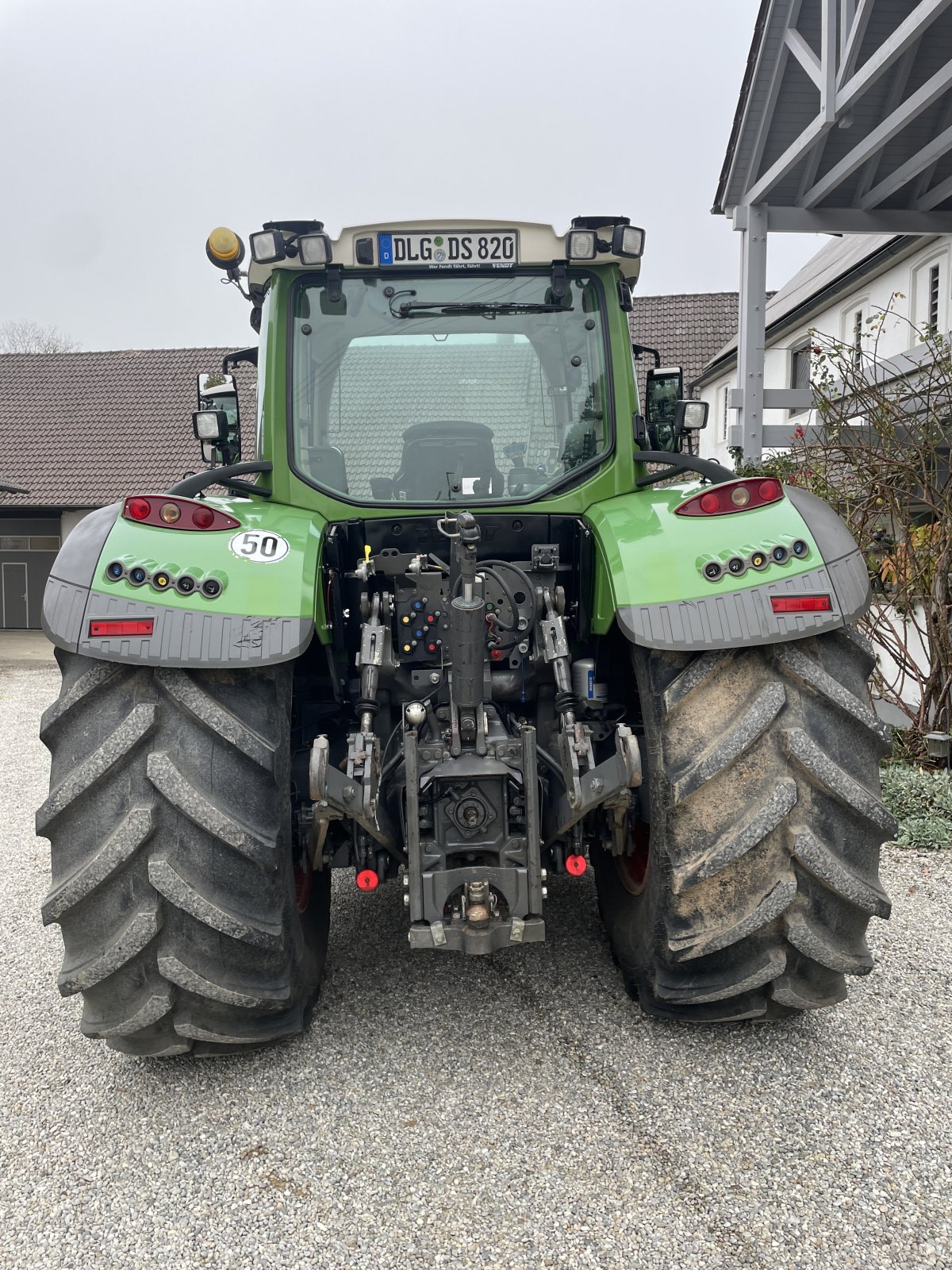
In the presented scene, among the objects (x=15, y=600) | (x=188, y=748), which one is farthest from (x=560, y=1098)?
(x=15, y=600)

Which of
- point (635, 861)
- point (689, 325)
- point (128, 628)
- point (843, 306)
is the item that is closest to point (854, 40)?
point (635, 861)

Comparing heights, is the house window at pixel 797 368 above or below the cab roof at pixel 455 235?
above

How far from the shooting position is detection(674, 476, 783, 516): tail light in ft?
8.71

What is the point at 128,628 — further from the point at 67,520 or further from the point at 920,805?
the point at 67,520

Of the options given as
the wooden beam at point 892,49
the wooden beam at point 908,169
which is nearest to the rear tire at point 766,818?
the wooden beam at point 892,49

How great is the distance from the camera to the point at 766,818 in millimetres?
2426

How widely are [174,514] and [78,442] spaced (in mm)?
20597

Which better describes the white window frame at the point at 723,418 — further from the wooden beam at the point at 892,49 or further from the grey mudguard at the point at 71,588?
the grey mudguard at the point at 71,588

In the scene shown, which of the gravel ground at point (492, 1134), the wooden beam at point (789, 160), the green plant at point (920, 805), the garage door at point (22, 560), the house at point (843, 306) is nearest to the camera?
the gravel ground at point (492, 1134)

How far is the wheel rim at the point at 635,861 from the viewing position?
3094 millimetres

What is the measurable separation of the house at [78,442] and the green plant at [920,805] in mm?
15423

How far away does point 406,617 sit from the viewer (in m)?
3.01

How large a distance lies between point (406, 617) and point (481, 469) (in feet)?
2.11

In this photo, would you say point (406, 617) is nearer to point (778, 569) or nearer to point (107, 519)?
point (107, 519)
